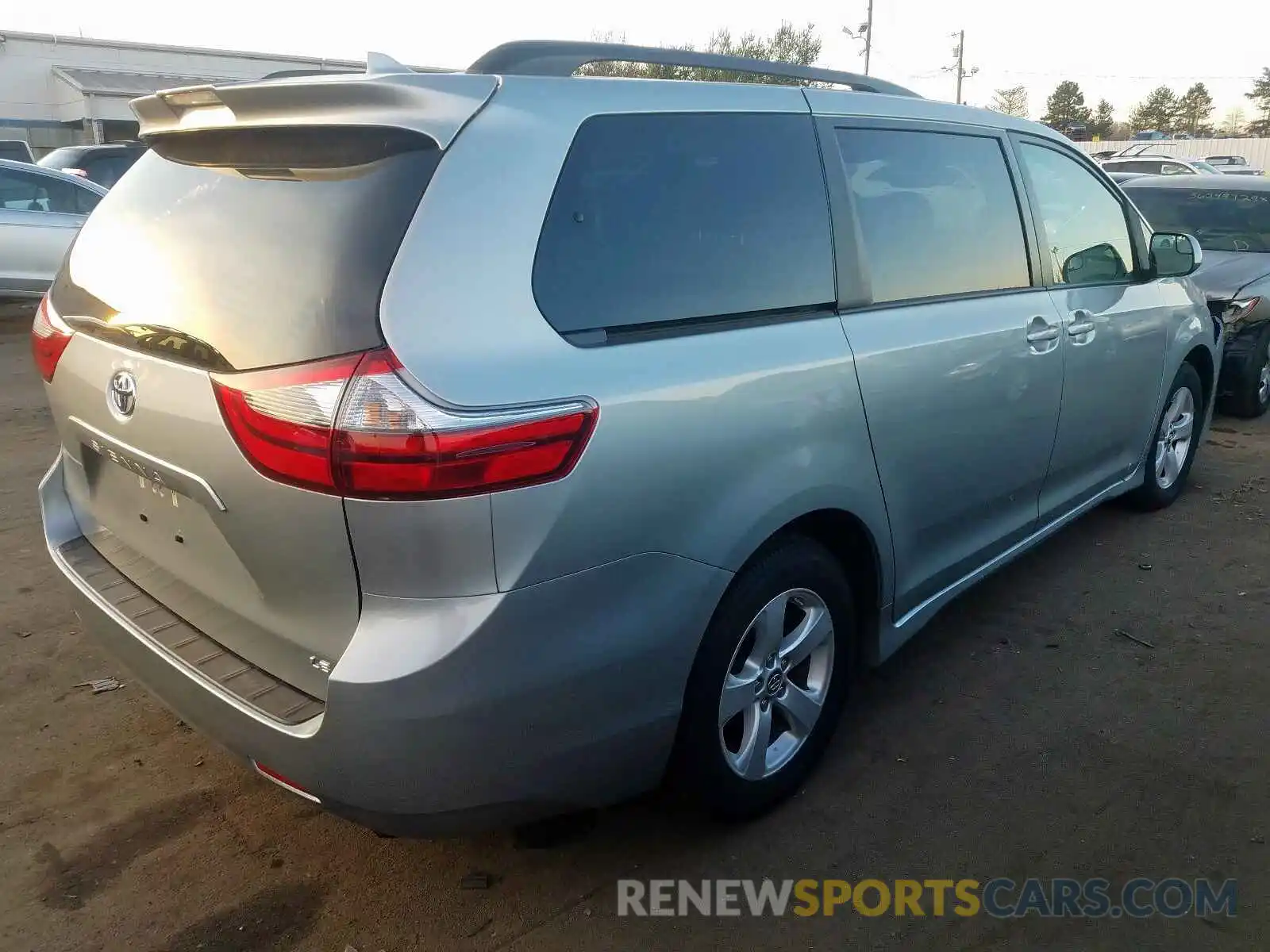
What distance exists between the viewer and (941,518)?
3.11 meters

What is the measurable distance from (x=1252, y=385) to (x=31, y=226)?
Answer: 11029mm

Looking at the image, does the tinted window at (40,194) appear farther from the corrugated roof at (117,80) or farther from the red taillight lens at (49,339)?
the corrugated roof at (117,80)

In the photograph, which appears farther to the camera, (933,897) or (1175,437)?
(1175,437)

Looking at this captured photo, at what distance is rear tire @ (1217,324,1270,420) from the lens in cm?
707

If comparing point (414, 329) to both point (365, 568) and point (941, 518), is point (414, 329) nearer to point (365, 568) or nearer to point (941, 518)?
point (365, 568)

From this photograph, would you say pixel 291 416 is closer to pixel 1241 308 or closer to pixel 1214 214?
pixel 1241 308

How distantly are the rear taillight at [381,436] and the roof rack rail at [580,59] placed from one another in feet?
2.76

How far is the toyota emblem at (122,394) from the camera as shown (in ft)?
7.18

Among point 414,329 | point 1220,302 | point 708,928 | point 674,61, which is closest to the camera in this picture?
point 414,329

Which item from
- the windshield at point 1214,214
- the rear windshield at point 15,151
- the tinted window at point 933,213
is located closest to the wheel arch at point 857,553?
the tinted window at point 933,213

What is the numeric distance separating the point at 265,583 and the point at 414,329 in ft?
2.09

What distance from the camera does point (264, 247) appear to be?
2.01 metres

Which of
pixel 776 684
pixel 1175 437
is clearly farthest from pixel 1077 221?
pixel 776 684

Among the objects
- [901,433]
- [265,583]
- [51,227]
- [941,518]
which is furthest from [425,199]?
[51,227]
